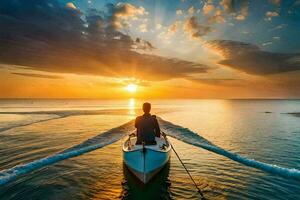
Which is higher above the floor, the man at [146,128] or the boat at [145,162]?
the man at [146,128]

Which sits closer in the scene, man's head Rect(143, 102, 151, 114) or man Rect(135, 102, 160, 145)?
man Rect(135, 102, 160, 145)

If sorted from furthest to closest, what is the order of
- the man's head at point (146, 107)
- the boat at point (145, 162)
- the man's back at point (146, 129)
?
the man's head at point (146, 107)
the man's back at point (146, 129)
the boat at point (145, 162)

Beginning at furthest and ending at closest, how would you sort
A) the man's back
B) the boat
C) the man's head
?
the man's head, the man's back, the boat

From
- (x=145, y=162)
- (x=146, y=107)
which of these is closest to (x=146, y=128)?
(x=146, y=107)

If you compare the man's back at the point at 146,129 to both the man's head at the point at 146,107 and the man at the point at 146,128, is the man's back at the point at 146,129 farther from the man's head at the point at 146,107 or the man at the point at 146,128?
the man's head at the point at 146,107

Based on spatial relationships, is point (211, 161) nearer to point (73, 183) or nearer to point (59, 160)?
point (73, 183)

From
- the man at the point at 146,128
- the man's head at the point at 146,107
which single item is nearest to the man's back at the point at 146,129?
the man at the point at 146,128

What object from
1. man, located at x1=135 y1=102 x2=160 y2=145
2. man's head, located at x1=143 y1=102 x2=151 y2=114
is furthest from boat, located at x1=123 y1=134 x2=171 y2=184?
man's head, located at x1=143 y1=102 x2=151 y2=114

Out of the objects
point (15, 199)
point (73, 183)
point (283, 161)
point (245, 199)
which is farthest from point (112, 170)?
point (283, 161)

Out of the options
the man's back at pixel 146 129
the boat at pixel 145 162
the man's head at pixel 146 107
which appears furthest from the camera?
the man's head at pixel 146 107

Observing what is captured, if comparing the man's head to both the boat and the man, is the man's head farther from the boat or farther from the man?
the boat

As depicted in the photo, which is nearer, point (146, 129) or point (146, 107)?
point (146, 129)

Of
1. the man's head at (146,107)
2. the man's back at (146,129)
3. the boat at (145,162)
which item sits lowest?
the boat at (145,162)

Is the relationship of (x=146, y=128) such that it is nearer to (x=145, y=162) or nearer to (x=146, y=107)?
(x=146, y=107)
